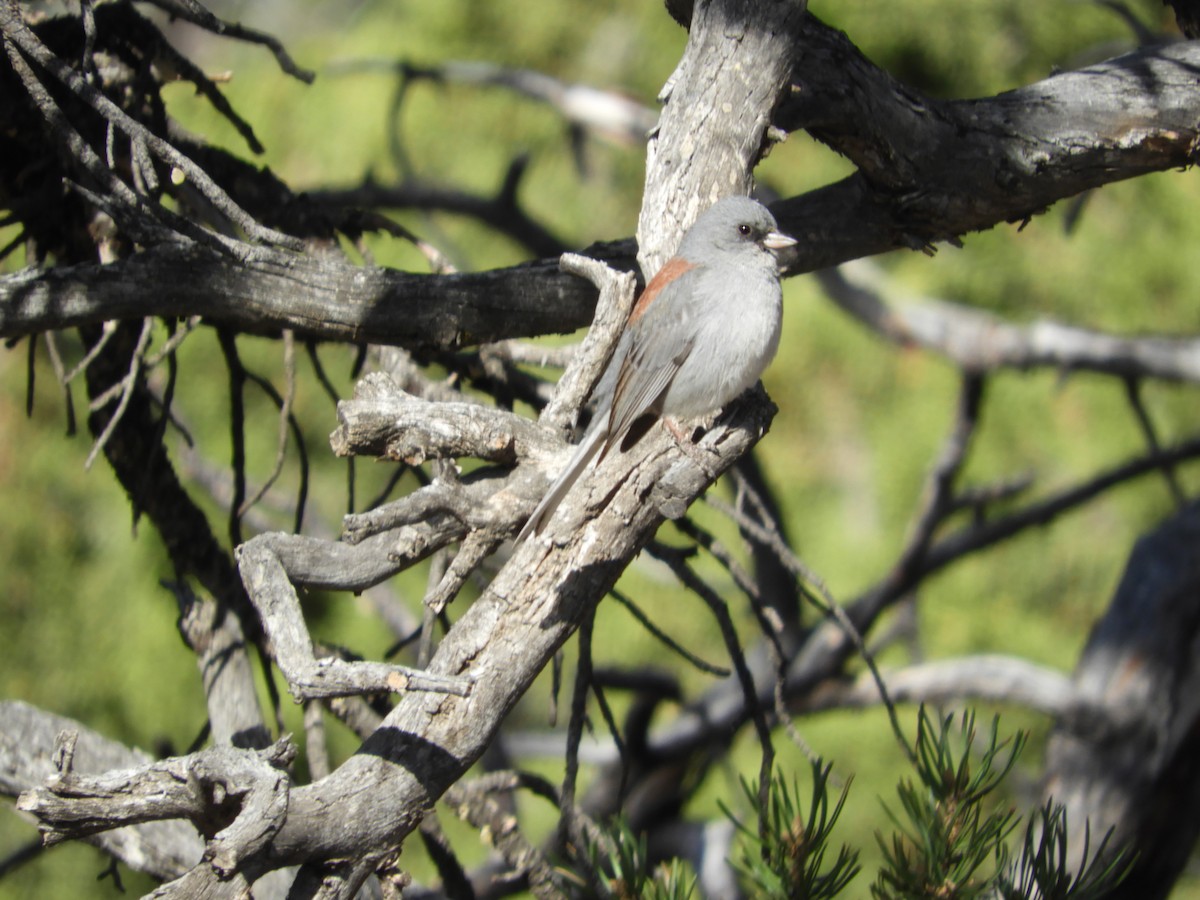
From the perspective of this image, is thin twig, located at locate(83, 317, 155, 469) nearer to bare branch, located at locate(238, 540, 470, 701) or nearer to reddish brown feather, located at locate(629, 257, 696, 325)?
bare branch, located at locate(238, 540, 470, 701)

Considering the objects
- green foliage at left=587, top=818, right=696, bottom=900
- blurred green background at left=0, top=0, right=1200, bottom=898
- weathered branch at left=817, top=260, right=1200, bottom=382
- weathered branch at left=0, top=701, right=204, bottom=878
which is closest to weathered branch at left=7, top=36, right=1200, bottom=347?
weathered branch at left=0, top=701, right=204, bottom=878

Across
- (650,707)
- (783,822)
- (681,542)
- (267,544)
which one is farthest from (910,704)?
(267,544)

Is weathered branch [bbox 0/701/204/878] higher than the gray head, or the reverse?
the gray head

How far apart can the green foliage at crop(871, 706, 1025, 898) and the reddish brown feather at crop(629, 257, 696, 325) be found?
3.45ft

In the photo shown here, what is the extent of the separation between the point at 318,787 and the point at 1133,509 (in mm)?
5318

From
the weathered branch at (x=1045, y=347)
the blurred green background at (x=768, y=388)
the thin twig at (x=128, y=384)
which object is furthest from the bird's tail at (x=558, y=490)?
the blurred green background at (x=768, y=388)

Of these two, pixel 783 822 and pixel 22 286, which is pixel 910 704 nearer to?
pixel 783 822

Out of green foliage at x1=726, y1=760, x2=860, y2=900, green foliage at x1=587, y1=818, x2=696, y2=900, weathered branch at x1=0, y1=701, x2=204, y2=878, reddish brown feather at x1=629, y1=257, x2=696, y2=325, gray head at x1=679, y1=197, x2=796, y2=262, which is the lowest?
weathered branch at x1=0, y1=701, x2=204, y2=878

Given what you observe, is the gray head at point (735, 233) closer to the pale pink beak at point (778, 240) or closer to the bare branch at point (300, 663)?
the pale pink beak at point (778, 240)

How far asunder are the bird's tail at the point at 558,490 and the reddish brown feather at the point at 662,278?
547 millimetres

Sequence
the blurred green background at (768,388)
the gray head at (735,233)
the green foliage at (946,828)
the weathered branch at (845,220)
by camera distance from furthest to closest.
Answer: the blurred green background at (768,388) → the gray head at (735,233) → the weathered branch at (845,220) → the green foliage at (946,828)

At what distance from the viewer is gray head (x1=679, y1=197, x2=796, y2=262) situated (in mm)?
2344

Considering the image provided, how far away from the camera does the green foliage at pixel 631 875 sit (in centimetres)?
184

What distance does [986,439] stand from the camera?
578cm
